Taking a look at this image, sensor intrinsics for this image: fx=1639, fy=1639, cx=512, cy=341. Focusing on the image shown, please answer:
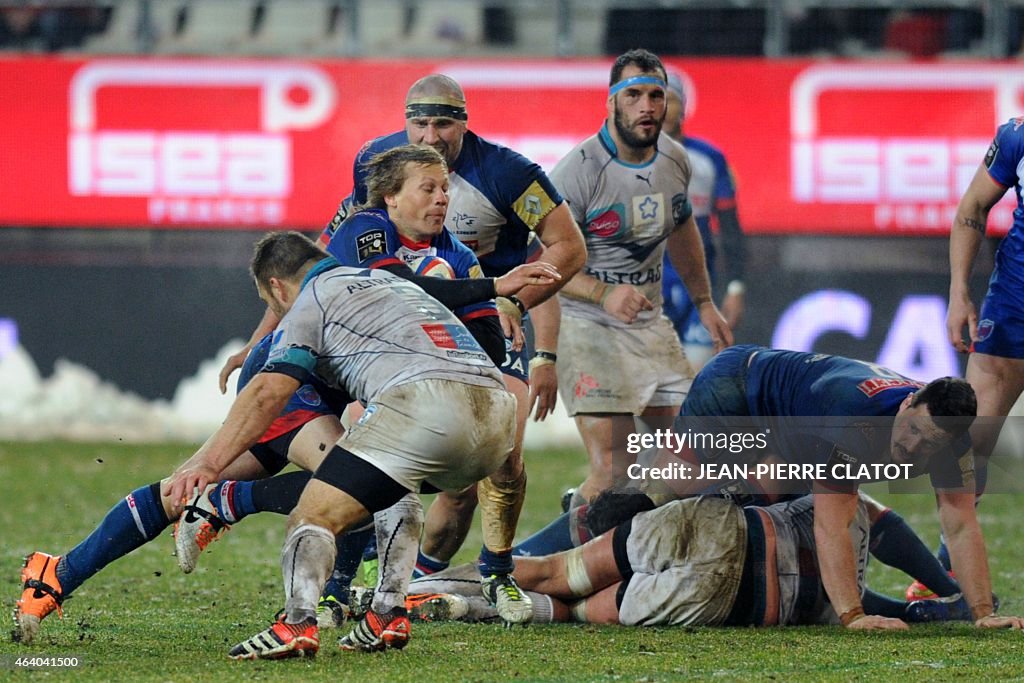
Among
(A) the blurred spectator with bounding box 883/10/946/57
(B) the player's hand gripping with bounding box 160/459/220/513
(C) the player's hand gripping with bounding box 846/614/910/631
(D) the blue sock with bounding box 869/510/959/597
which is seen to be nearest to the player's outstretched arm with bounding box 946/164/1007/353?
(D) the blue sock with bounding box 869/510/959/597

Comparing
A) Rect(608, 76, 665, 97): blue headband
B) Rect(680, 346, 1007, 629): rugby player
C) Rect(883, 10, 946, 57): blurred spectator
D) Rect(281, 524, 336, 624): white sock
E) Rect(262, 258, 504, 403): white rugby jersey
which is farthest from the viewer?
Rect(883, 10, 946, 57): blurred spectator

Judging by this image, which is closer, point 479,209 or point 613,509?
point 613,509

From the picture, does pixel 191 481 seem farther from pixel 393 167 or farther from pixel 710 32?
pixel 710 32

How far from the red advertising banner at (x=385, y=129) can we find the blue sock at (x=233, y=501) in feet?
25.9

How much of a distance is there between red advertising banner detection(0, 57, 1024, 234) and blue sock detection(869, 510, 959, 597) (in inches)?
269

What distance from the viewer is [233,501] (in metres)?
5.42

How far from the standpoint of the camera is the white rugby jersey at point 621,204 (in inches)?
293

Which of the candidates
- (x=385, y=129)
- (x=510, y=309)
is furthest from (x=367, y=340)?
(x=385, y=129)

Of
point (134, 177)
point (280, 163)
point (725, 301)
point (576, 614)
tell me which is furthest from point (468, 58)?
point (576, 614)

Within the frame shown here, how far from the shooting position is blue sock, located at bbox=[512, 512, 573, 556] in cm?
645

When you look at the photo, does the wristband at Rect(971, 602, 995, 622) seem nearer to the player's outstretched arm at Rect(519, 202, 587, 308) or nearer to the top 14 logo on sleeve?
the player's outstretched arm at Rect(519, 202, 587, 308)

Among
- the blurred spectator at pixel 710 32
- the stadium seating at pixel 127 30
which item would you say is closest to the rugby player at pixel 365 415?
the blurred spectator at pixel 710 32

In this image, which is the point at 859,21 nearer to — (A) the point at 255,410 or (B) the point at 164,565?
(B) the point at 164,565

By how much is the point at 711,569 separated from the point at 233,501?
1715mm
